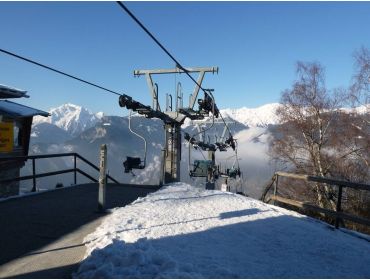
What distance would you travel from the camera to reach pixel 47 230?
7.14 meters

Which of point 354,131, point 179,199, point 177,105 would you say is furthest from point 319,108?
point 179,199

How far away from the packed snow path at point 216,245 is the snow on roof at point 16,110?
15781mm

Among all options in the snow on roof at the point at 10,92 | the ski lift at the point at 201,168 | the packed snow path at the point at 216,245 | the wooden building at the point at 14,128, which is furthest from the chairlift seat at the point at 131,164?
the ski lift at the point at 201,168

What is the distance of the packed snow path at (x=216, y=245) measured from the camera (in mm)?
5137

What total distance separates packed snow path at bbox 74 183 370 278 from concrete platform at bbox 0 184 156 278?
32cm

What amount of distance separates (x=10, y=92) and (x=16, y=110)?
436cm

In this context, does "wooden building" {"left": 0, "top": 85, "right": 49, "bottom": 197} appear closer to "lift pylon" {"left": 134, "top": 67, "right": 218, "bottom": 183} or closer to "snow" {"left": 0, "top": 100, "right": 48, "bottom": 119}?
"snow" {"left": 0, "top": 100, "right": 48, "bottom": 119}

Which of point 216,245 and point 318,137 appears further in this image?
point 318,137

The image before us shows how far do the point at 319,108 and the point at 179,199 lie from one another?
1802 centimetres

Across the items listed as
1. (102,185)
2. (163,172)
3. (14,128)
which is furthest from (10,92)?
(102,185)

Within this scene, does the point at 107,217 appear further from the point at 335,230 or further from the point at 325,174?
the point at 325,174

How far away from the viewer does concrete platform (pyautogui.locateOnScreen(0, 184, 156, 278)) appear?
5.28 meters

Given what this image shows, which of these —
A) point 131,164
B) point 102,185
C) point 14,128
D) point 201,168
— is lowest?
point 201,168

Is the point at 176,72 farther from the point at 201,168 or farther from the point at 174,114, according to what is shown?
the point at 201,168
